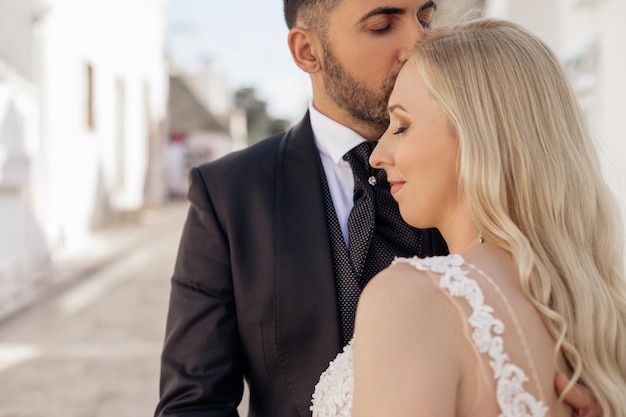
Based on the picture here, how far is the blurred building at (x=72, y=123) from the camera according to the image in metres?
10.3

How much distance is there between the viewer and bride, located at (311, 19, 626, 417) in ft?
4.58

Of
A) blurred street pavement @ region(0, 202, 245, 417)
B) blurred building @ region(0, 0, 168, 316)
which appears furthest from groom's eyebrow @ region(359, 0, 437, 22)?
blurred building @ region(0, 0, 168, 316)

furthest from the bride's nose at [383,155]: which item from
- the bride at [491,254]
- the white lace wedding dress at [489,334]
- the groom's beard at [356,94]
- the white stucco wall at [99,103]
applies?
the white stucco wall at [99,103]

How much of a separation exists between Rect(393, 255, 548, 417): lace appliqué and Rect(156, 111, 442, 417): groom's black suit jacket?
71 cm

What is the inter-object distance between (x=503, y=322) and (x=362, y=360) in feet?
0.84

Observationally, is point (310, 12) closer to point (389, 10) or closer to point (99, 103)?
point (389, 10)

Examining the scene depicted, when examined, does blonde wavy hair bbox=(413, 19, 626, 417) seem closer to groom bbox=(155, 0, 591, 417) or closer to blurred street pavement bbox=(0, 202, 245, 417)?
groom bbox=(155, 0, 591, 417)

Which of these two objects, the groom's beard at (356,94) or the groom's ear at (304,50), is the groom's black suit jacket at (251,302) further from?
the groom's ear at (304,50)

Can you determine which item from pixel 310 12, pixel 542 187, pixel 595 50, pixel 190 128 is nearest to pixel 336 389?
pixel 542 187

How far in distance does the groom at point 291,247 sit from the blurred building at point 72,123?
789 centimetres

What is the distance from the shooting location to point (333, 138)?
234cm

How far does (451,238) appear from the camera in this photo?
1.69m

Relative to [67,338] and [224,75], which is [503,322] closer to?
[67,338]

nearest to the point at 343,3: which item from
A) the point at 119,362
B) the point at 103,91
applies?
the point at 119,362
